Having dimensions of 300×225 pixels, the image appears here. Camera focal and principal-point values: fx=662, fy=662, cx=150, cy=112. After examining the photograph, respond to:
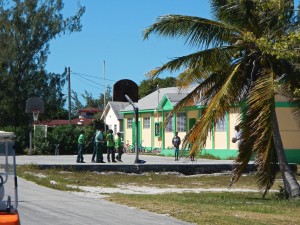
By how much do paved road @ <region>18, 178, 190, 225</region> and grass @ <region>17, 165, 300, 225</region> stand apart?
0.58 meters

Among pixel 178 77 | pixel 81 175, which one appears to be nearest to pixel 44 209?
pixel 178 77

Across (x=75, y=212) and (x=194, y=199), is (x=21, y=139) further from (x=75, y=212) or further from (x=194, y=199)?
(x=75, y=212)

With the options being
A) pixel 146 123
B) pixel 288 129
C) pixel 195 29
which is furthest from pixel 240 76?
pixel 146 123

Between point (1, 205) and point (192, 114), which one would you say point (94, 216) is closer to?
point (1, 205)

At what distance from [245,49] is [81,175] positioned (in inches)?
386

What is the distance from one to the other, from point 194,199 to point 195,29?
191 inches

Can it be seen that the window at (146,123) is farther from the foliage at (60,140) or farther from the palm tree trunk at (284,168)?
the palm tree trunk at (284,168)

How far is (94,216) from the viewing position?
1380 centimetres

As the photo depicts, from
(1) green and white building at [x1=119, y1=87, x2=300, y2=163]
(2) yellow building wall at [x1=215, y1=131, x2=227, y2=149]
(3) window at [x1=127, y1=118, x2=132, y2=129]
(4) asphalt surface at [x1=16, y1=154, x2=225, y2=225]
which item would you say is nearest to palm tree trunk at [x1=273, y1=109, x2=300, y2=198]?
(4) asphalt surface at [x1=16, y1=154, x2=225, y2=225]

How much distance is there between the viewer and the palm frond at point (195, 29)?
18.9 metres

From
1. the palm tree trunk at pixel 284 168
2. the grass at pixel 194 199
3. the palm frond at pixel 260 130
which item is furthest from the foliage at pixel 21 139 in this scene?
the palm frond at pixel 260 130

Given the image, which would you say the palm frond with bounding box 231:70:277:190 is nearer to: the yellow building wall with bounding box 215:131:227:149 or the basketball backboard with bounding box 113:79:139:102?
the basketball backboard with bounding box 113:79:139:102

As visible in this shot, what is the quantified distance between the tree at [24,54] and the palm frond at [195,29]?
115 ft

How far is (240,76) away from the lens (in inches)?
759
